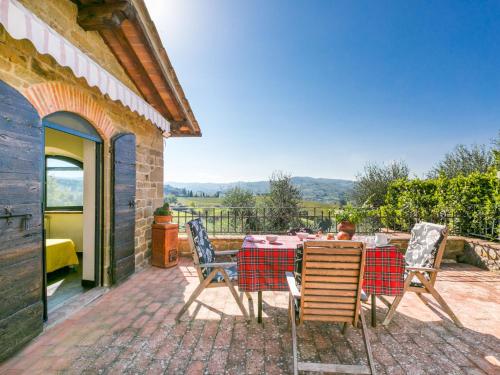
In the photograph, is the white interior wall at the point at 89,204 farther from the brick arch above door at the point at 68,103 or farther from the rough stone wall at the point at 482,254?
the rough stone wall at the point at 482,254

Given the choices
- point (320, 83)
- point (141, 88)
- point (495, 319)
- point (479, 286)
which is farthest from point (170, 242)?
point (320, 83)

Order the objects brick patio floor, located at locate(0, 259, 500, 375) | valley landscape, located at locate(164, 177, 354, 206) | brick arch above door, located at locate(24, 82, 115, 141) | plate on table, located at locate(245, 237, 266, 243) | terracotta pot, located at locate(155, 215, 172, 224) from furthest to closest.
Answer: valley landscape, located at locate(164, 177, 354, 206) < terracotta pot, located at locate(155, 215, 172, 224) < plate on table, located at locate(245, 237, 266, 243) < brick arch above door, located at locate(24, 82, 115, 141) < brick patio floor, located at locate(0, 259, 500, 375)

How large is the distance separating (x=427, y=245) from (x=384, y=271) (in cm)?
87

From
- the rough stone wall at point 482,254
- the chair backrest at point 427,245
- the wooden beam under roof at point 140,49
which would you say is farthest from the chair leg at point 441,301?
the wooden beam under roof at point 140,49

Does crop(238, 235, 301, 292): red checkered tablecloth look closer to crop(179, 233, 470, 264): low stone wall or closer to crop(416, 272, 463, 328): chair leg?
crop(416, 272, 463, 328): chair leg

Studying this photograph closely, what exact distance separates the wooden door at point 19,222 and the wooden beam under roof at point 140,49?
4.81 ft

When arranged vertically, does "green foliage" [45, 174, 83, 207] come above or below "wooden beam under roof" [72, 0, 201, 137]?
below

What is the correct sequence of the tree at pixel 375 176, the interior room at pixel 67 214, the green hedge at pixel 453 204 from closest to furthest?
1. the interior room at pixel 67 214
2. the green hedge at pixel 453 204
3. the tree at pixel 375 176

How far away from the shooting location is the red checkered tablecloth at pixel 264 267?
7.21ft

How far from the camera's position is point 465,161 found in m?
13.5

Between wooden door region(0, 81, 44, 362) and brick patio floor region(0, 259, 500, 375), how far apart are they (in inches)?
10.7

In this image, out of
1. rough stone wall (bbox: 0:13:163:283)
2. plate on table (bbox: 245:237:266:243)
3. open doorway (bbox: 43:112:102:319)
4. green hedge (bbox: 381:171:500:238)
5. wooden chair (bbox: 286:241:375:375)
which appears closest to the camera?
wooden chair (bbox: 286:241:375:375)

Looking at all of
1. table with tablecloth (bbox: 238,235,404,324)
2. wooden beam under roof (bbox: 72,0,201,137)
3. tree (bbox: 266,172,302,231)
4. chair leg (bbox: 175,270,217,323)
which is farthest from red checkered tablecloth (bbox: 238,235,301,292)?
tree (bbox: 266,172,302,231)

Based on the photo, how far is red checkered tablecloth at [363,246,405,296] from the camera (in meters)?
2.14
